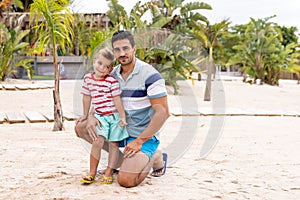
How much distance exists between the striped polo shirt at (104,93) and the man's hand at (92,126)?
67 millimetres

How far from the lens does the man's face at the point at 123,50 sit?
292 centimetres

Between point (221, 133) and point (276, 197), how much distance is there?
2.70m

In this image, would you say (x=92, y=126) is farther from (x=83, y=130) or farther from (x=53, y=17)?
(x=53, y=17)

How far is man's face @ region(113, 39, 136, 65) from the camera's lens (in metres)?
2.92

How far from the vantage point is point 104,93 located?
294 centimetres

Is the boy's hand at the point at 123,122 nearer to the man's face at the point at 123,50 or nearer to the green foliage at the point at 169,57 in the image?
the man's face at the point at 123,50

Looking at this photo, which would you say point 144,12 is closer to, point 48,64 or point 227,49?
point 48,64

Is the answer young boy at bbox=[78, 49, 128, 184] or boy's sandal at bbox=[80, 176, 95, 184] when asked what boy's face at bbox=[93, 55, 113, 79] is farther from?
boy's sandal at bbox=[80, 176, 95, 184]

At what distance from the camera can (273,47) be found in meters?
17.6

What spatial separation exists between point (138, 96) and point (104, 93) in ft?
0.79

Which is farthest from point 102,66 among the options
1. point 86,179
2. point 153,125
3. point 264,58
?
point 264,58

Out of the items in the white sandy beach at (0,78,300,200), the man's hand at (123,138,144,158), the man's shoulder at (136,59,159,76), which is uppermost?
the man's shoulder at (136,59,159,76)

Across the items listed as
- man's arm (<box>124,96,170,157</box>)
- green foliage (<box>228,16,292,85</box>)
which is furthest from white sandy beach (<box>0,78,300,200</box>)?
green foliage (<box>228,16,292,85</box>)

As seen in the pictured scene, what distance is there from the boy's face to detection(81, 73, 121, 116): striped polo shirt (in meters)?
0.04
